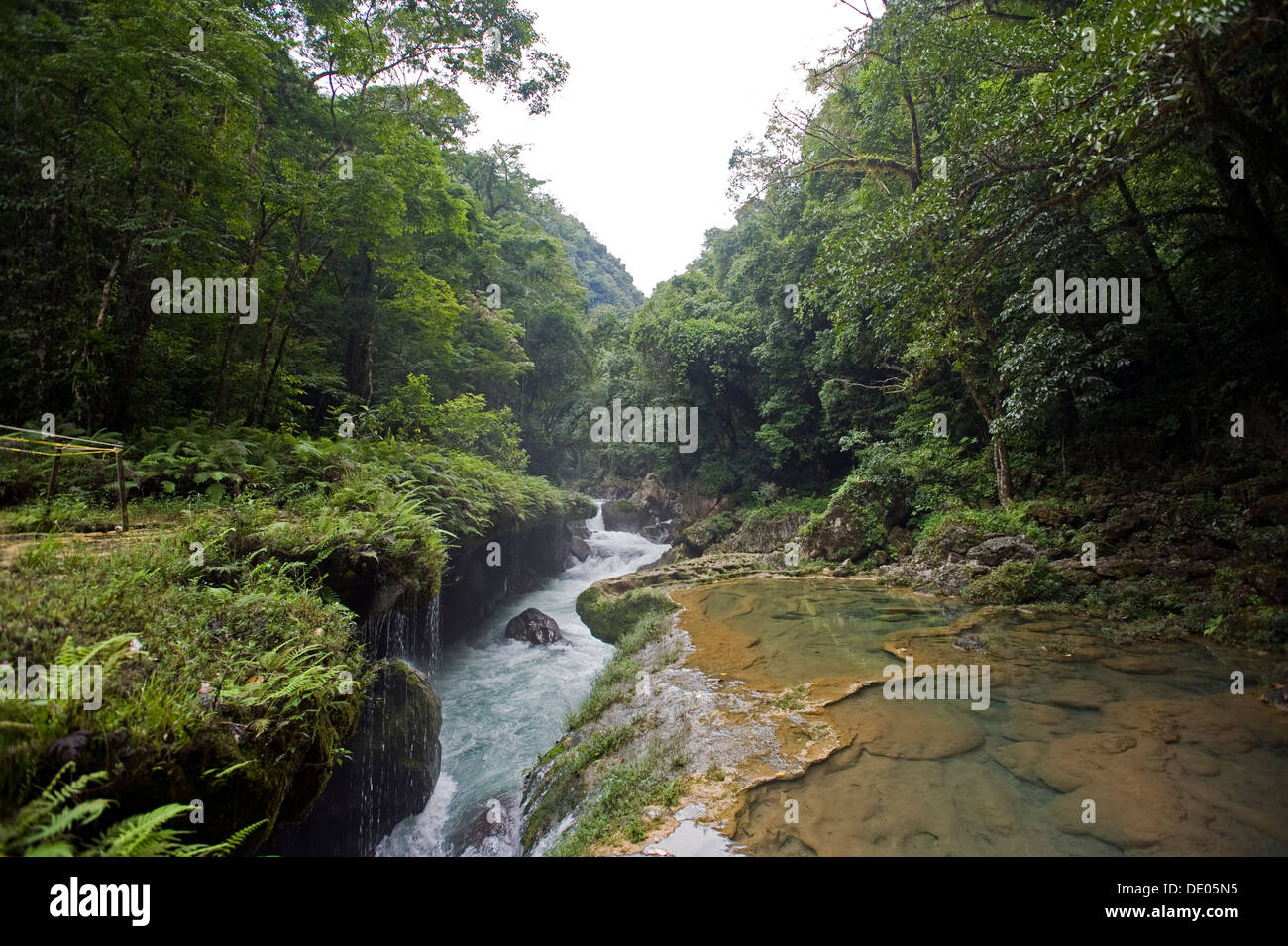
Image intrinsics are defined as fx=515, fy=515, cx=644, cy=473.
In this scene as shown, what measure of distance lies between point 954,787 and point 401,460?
1011cm

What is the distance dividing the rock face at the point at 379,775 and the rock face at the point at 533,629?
4.90 meters

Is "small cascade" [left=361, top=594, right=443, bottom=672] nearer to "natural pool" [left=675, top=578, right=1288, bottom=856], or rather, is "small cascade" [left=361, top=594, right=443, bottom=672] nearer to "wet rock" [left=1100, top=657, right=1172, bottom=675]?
"natural pool" [left=675, top=578, right=1288, bottom=856]

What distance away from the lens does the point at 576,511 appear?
21828 millimetres

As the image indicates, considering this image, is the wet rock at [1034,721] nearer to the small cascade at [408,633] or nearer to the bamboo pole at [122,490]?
the small cascade at [408,633]

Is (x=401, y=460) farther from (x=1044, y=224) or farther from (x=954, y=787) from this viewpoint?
(x=1044, y=224)

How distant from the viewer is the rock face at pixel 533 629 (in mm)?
12680

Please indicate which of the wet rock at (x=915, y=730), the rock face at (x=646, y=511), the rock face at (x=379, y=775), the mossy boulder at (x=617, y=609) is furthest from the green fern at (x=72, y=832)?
the rock face at (x=646, y=511)

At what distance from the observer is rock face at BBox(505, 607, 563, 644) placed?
12680mm

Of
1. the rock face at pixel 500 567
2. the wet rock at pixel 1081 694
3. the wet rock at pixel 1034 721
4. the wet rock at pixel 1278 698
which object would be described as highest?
the wet rock at pixel 1278 698

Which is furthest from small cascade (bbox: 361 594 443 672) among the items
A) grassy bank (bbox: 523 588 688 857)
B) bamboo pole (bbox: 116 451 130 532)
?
grassy bank (bbox: 523 588 688 857)

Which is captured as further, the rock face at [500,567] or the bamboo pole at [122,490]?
the rock face at [500,567]
